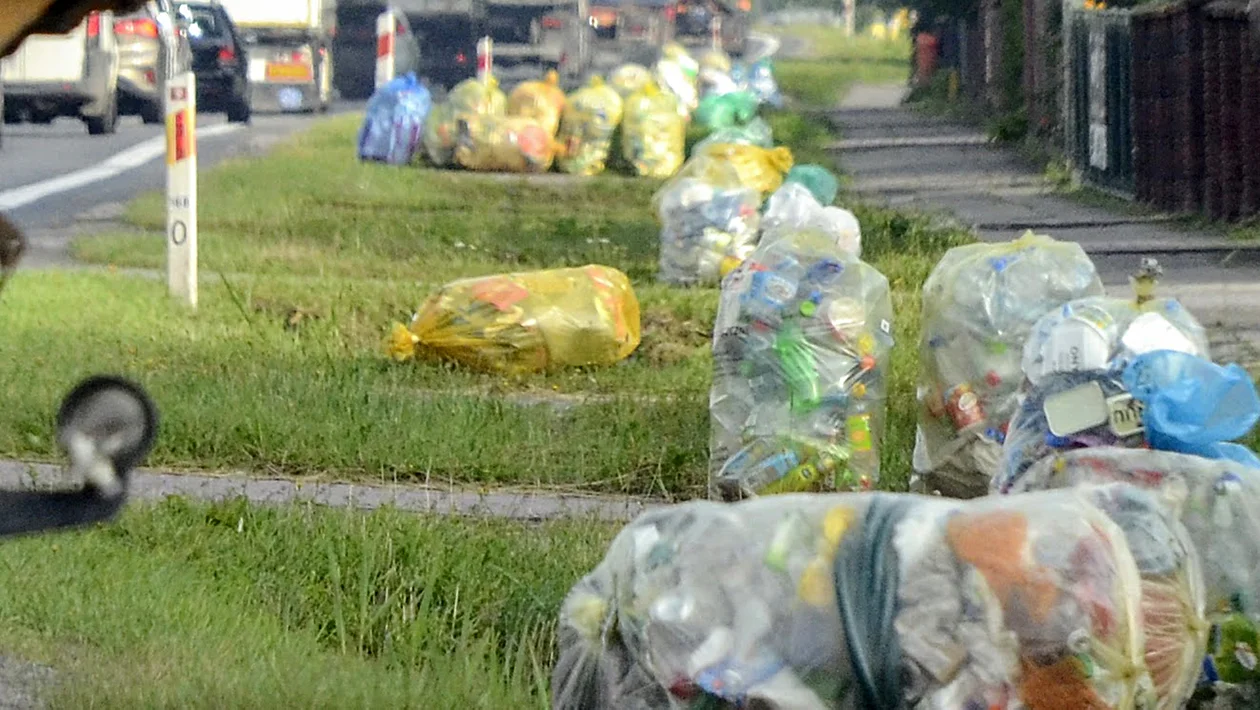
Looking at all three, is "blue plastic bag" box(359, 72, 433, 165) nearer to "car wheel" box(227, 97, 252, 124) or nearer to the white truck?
"car wheel" box(227, 97, 252, 124)

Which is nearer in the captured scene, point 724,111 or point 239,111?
point 724,111

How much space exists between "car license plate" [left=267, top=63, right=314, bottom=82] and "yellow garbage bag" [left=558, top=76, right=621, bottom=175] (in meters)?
15.6

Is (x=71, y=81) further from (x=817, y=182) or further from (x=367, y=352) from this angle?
(x=367, y=352)

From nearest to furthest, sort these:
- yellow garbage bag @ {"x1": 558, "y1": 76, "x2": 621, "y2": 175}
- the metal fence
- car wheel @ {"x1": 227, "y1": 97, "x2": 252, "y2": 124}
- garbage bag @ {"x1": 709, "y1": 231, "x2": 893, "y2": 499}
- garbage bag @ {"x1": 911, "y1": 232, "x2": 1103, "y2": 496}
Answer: garbage bag @ {"x1": 911, "y1": 232, "x2": 1103, "y2": 496} → garbage bag @ {"x1": 709, "y1": 231, "x2": 893, "y2": 499} → the metal fence → yellow garbage bag @ {"x1": 558, "y1": 76, "x2": 621, "y2": 175} → car wheel @ {"x1": 227, "y1": 97, "x2": 252, "y2": 124}

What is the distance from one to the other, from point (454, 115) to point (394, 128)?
2.47ft

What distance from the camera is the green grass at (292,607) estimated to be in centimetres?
450

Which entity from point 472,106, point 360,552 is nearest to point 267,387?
point 360,552

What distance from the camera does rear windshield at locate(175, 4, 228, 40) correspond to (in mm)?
31875

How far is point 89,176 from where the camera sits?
21.0 m

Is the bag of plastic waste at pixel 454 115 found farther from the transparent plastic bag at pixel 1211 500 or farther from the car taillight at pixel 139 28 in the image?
the transparent plastic bag at pixel 1211 500

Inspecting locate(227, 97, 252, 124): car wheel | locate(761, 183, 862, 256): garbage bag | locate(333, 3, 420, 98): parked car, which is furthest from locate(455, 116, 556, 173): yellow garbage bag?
locate(333, 3, 420, 98): parked car

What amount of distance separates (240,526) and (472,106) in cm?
1492

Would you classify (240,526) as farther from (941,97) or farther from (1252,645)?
(941,97)

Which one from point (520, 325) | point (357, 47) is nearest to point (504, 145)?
point (520, 325)
